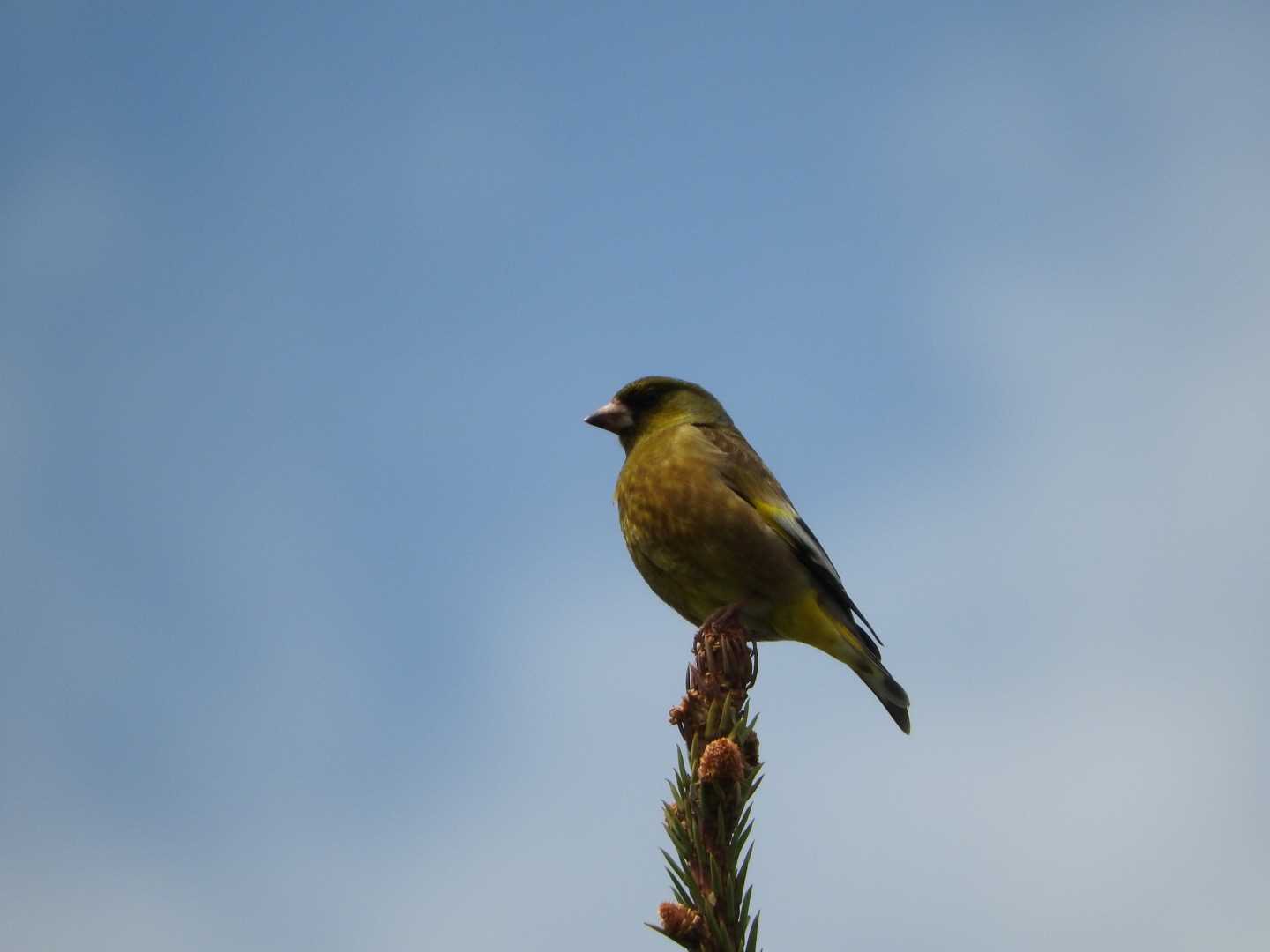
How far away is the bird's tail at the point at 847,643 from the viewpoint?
5598 millimetres

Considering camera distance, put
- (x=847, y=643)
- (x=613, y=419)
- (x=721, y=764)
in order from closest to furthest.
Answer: (x=721, y=764), (x=847, y=643), (x=613, y=419)

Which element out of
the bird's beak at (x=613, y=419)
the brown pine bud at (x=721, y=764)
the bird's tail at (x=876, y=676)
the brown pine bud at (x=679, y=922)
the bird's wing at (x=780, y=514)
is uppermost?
the bird's beak at (x=613, y=419)

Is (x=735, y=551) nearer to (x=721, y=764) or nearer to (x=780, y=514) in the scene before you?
(x=780, y=514)

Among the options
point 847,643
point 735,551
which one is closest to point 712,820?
point 735,551

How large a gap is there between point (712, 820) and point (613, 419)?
164 inches

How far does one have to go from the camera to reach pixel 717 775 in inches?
114

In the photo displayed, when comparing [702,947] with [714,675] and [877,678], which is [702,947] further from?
[877,678]

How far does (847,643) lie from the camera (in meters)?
5.71

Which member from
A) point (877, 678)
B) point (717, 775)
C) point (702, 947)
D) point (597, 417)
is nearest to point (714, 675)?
point (717, 775)

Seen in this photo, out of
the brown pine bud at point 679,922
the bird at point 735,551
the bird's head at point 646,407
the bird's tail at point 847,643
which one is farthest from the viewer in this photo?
the bird's head at point 646,407

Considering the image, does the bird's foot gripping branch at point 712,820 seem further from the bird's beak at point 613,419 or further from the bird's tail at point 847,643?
the bird's beak at point 613,419

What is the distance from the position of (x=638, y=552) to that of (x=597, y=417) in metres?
1.43

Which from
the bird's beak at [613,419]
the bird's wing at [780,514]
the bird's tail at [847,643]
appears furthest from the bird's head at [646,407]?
the bird's tail at [847,643]

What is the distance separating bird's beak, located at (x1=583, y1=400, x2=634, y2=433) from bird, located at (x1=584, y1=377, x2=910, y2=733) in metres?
0.72
